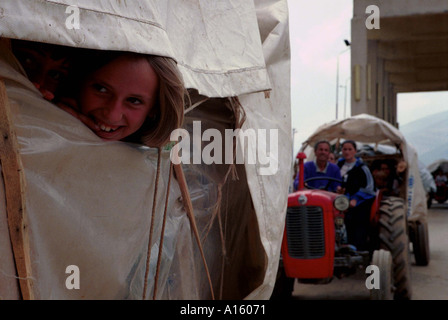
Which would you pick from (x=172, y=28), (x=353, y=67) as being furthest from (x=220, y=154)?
(x=353, y=67)

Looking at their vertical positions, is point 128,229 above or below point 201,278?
above

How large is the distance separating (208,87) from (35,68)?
68 centimetres

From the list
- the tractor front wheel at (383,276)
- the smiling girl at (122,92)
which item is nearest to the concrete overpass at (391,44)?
the tractor front wheel at (383,276)

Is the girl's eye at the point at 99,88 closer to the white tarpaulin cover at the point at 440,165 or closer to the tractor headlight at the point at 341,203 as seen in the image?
the tractor headlight at the point at 341,203

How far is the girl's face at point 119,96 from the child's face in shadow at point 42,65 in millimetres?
103

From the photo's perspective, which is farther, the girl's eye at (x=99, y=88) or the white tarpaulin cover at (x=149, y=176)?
the girl's eye at (x=99, y=88)

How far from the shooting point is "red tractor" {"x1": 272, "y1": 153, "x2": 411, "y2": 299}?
573 cm

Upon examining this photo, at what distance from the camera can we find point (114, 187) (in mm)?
2045

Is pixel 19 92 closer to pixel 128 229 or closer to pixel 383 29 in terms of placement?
pixel 128 229

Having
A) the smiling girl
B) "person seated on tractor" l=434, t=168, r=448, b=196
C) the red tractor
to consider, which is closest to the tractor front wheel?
the red tractor

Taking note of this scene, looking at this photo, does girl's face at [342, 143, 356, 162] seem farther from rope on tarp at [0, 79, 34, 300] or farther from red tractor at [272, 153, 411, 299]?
rope on tarp at [0, 79, 34, 300]

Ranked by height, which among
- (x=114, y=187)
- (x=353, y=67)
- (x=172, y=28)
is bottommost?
(x=114, y=187)

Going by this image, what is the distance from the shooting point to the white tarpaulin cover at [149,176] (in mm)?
1692

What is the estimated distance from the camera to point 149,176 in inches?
88.2
